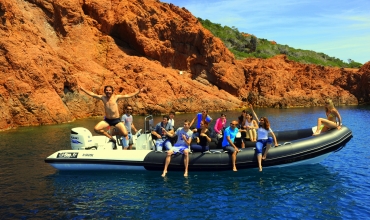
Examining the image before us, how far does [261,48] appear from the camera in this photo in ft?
214

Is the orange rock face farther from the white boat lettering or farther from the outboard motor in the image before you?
the white boat lettering

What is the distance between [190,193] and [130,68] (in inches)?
1020

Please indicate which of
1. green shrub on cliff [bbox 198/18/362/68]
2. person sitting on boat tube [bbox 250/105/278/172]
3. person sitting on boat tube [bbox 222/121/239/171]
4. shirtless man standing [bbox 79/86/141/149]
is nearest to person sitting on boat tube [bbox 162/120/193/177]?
person sitting on boat tube [bbox 222/121/239/171]

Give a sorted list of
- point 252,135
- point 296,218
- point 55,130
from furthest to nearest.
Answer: point 55,130 → point 252,135 → point 296,218

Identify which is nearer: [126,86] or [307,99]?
[126,86]

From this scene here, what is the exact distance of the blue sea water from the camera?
283 inches

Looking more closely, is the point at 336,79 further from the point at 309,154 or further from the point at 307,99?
the point at 309,154

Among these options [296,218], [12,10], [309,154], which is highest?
[12,10]

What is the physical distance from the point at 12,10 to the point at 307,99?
35.3 metres

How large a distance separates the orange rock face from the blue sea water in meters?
12.2

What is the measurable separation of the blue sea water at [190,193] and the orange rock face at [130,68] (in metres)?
12.2

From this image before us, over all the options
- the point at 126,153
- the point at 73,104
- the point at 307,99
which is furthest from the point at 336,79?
the point at 126,153

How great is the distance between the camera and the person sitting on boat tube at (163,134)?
1066 centimetres

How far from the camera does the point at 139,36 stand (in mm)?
35094
